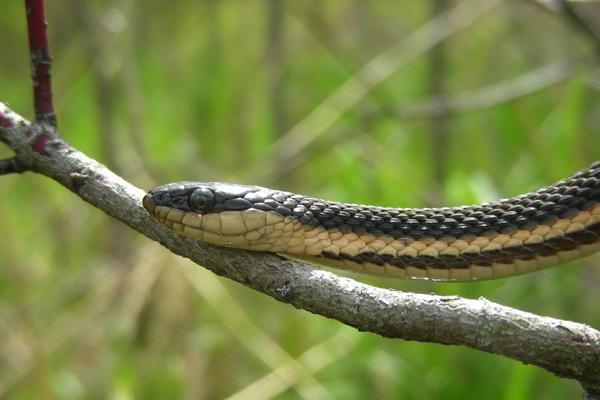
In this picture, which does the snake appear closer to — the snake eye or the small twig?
the snake eye

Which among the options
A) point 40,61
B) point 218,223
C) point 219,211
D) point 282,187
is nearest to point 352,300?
point 218,223

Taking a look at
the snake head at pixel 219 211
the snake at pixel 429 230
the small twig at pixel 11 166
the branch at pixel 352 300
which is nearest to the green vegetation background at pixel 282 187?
the snake at pixel 429 230

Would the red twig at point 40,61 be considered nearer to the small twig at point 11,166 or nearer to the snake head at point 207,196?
the small twig at point 11,166

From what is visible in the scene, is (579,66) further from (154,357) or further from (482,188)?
(154,357)

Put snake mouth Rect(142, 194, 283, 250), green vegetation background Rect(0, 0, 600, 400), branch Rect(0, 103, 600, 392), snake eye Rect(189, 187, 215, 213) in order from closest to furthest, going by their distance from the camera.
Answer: branch Rect(0, 103, 600, 392), snake mouth Rect(142, 194, 283, 250), snake eye Rect(189, 187, 215, 213), green vegetation background Rect(0, 0, 600, 400)

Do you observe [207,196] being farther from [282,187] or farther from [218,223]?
[282,187]

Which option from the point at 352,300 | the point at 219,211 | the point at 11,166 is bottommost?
the point at 352,300

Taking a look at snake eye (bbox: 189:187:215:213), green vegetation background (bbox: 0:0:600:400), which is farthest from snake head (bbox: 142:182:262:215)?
green vegetation background (bbox: 0:0:600:400)

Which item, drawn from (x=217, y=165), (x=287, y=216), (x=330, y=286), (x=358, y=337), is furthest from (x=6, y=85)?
(x=330, y=286)
